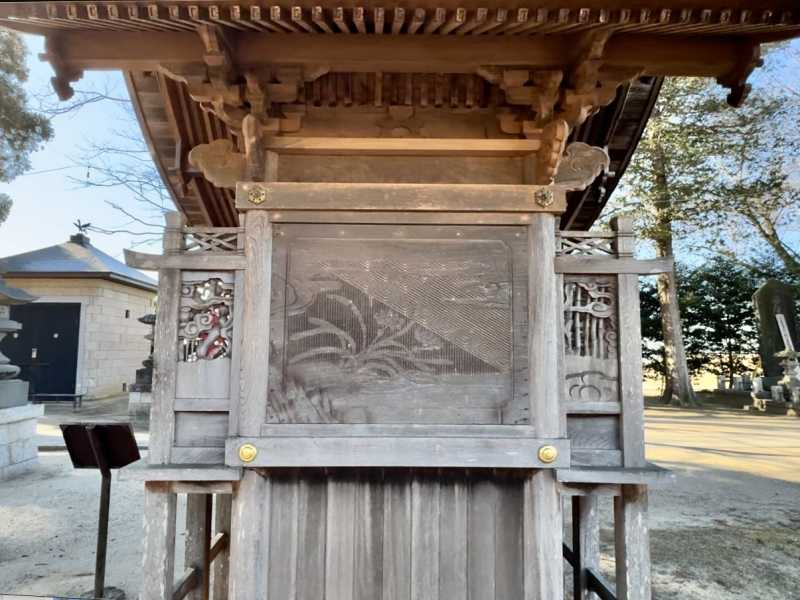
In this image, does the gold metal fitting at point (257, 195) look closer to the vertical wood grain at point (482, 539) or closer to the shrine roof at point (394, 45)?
the shrine roof at point (394, 45)

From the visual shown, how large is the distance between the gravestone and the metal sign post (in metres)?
18.2

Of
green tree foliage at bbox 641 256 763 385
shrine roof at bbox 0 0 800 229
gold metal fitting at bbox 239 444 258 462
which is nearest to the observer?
shrine roof at bbox 0 0 800 229

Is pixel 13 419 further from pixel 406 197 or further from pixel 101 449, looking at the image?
pixel 406 197

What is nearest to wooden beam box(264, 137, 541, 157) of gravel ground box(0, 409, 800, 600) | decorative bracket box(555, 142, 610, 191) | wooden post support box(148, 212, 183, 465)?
decorative bracket box(555, 142, 610, 191)

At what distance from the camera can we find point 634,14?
200 centimetres

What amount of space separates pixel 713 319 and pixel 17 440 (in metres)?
21.7

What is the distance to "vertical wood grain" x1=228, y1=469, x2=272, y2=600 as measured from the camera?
225 centimetres

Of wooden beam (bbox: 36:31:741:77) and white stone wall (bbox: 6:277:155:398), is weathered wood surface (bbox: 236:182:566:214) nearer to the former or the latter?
wooden beam (bbox: 36:31:741:77)

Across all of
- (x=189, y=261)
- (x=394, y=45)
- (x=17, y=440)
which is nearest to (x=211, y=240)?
(x=189, y=261)

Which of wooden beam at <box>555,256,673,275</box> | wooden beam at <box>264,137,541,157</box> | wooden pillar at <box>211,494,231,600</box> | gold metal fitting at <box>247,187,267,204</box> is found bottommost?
wooden pillar at <box>211,494,231,600</box>

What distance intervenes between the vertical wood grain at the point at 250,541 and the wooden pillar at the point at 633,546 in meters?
1.66

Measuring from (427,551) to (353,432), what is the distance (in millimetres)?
718

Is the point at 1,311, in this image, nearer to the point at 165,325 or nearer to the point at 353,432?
the point at 165,325

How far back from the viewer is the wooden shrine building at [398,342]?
2254 millimetres
